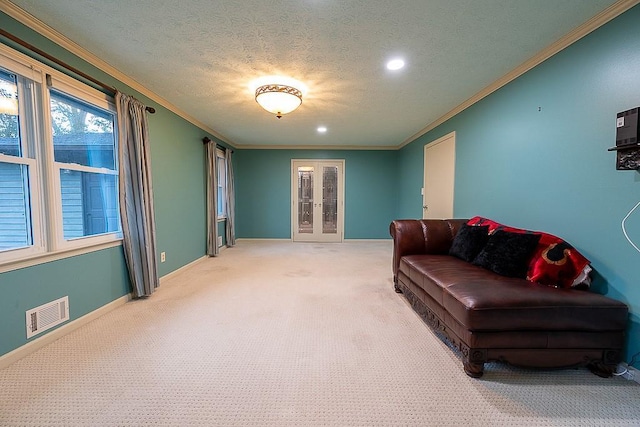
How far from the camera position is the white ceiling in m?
1.64

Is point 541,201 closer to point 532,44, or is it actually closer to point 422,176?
point 532,44

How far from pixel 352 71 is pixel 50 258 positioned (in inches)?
119

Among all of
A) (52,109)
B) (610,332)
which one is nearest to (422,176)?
(610,332)

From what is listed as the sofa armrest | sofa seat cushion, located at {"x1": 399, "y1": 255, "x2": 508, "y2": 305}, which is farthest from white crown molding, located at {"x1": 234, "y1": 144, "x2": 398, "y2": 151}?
sofa seat cushion, located at {"x1": 399, "y1": 255, "x2": 508, "y2": 305}

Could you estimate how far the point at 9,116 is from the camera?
173 centimetres

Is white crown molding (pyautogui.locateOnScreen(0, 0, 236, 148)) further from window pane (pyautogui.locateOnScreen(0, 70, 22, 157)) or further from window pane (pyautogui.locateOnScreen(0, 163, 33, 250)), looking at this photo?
window pane (pyautogui.locateOnScreen(0, 163, 33, 250))

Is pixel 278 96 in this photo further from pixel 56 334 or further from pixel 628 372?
pixel 628 372

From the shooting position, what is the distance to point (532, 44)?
6.61ft

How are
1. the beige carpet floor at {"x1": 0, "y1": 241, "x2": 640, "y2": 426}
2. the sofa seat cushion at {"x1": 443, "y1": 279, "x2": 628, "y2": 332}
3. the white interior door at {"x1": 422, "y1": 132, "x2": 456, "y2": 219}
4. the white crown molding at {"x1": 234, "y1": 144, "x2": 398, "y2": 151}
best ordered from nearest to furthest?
the beige carpet floor at {"x1": 0, "y1": 241, "x2": 640, "y2": 426} → the sofa seat cushion at {"x1": 443, "y1": 279, "x2": 628, "y2": 332} → the white interior door at {"x1": 422, "y1": 132, "x2": 456, "y2": 219} → the white crown molding at {"x1": 234, "y1": 144, "x2": 398, "y2": 151}

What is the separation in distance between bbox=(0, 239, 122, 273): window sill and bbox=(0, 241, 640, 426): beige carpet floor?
629mm

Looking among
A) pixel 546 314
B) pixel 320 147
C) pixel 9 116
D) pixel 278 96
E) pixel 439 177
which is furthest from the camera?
pixel 320 147

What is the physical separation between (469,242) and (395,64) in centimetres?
187

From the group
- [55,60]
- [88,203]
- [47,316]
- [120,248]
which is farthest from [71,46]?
[47,316]

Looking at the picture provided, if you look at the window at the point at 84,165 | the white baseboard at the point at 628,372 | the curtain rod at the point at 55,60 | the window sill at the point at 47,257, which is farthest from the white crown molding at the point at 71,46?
the white baseboard at the point at 628,372
